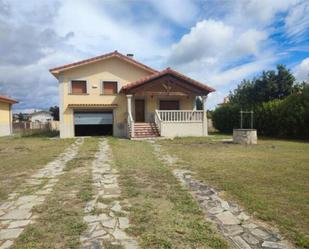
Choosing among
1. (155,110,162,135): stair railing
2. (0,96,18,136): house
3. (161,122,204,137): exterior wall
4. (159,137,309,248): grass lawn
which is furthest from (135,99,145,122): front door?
(0,96,18,136): house

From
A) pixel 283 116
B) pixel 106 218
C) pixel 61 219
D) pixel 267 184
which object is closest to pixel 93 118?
pixel 283 116

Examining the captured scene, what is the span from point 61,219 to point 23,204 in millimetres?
1140

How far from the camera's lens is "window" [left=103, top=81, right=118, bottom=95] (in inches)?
806

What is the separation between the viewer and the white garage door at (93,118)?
20.2m

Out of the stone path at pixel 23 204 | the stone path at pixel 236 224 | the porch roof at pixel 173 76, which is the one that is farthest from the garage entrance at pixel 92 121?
the stone path at pixel 236 224

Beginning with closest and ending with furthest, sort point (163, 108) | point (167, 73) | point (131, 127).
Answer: point (131, 127)
point (167, 73)
point (163, 108)

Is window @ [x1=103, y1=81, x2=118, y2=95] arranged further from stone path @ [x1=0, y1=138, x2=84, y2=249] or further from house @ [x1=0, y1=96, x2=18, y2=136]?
stone path @ [x1=0, y1=138, x2=84, y2=249]

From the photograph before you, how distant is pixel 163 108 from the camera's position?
2130 centimetres

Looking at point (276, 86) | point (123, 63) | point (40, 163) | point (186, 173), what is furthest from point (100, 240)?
point (276, 86)

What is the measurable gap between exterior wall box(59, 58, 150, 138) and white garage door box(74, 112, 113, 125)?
39 centimetres

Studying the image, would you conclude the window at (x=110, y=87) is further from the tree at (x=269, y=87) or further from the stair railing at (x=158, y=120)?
the tree at (x=269, y=87)

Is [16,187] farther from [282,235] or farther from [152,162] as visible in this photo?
[282,235]

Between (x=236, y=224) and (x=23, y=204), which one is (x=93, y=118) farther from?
(x=236, y=224)

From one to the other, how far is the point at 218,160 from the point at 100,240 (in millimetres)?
6204
